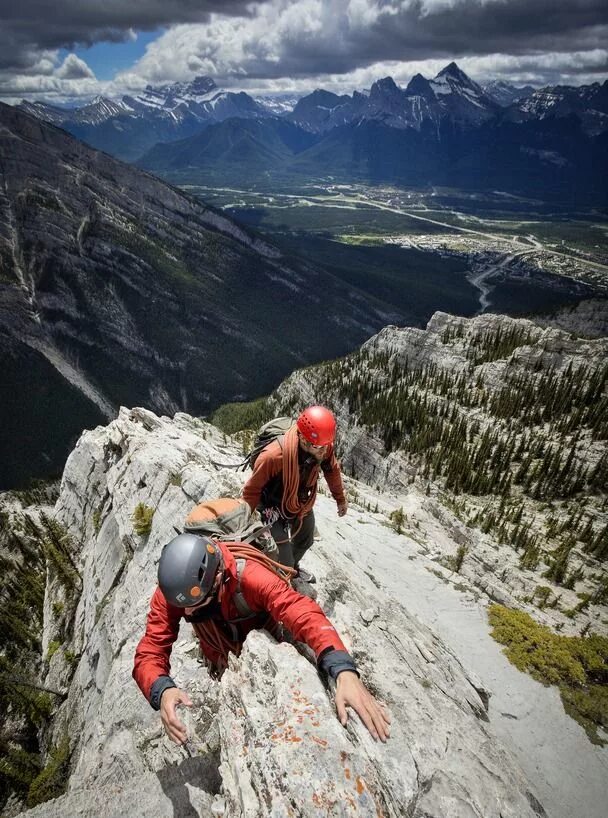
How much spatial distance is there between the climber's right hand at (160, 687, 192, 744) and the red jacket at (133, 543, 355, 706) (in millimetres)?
170

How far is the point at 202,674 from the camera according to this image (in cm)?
1002

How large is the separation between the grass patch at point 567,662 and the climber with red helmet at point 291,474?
1077 centimetres

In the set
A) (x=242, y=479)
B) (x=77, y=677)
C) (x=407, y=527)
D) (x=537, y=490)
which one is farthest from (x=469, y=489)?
(x=77, y=677)

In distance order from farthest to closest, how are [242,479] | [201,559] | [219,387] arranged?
[219,387], [242,479], [201,559]

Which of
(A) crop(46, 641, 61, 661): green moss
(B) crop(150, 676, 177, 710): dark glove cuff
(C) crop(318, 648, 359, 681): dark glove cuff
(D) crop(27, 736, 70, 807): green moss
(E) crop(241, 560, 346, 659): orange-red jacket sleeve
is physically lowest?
(A) crop(46, 641, 61, 661): green moss

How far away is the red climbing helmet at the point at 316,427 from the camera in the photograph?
9.31 metres

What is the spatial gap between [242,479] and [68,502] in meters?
29.3

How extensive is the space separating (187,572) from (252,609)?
1486mm

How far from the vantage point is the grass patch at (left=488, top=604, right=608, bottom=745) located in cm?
1362

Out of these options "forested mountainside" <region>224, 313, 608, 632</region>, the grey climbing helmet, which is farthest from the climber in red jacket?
"forested mountainside" <region>224, 313, 608, 632</region>

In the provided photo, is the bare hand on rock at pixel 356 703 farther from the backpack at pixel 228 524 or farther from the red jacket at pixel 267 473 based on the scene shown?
the red jacket at pixel 267 473

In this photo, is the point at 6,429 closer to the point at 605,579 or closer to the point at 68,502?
the point at 68,502

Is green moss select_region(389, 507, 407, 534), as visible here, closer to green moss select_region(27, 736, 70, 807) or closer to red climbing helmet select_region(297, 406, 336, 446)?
green moss select_region(27, 736, 70, 807)

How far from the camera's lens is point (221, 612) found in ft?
24.8
